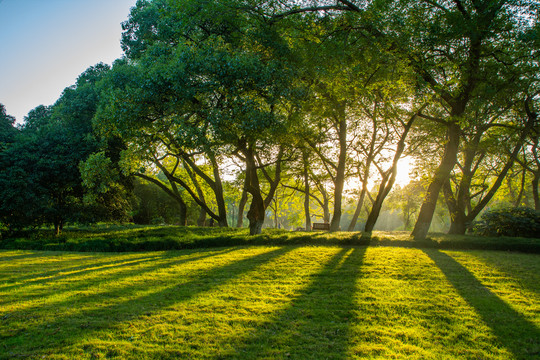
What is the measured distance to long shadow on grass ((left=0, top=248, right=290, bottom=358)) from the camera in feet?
12.8

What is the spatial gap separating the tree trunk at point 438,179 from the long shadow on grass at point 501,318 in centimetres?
638

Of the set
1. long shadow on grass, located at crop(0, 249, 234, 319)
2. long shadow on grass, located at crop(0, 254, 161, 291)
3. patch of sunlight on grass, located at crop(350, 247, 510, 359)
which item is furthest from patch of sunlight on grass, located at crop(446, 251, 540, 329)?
long shadow on grass, located at crop(0, 254, 161, 291)

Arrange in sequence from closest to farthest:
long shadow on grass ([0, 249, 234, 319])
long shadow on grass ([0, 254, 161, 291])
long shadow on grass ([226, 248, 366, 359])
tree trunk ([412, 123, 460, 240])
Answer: long shadow on grass ([226, 248, 366, 359])
long shadow on grass ([0, 249, 234, 319])
long shadow on grass ([0, 254, 161, 291])
tree trunk ([412, 123, 460, 240])

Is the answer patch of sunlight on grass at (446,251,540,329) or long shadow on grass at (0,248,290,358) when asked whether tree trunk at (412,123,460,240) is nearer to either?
patch of sunlight on grass at (446,251,540,329)

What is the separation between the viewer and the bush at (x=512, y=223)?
14.5m

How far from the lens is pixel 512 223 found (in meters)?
14.8

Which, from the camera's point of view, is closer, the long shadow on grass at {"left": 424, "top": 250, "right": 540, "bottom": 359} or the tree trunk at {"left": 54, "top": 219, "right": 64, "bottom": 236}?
the long shadow on grass at {"left": 424, "top": 250, "right": 540, "bottom": 359}

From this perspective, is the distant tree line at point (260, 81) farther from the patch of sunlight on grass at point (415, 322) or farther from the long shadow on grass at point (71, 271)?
the patch of sunlight on grass at point (415, 322)

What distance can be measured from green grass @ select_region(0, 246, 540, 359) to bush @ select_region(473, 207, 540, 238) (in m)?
7.60

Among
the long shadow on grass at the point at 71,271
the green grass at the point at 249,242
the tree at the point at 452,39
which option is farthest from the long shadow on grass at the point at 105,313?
the tree at the point at 452,39

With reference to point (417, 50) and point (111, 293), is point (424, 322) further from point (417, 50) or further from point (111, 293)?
point (417, 50)

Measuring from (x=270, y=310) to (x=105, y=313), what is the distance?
8.27 feet

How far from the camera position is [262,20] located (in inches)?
462

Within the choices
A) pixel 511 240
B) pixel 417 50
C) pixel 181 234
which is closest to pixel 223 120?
pixel 181 234
